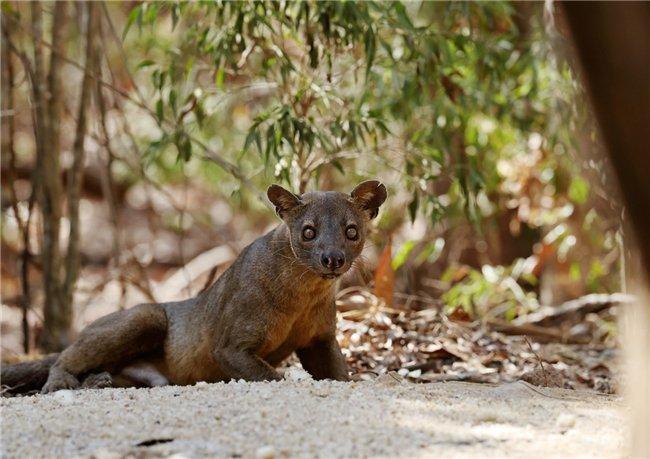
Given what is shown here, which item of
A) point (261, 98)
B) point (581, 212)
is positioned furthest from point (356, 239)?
point (261, 98)

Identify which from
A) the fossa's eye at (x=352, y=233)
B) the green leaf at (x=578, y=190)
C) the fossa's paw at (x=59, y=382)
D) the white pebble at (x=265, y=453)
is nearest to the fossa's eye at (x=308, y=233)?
the fossa's eye at (x=352, y=233)

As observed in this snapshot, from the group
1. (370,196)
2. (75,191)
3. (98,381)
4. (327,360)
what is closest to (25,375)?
(98,381)

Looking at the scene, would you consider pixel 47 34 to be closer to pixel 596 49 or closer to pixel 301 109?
pixel 301 109

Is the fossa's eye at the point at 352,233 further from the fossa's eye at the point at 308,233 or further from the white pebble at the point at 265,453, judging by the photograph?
the white pebble at the point at 265,453

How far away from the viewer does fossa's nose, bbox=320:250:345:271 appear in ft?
17.1

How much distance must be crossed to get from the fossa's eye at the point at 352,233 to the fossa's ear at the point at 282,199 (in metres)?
0.34

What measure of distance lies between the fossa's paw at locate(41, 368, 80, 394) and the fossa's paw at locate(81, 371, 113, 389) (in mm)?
56

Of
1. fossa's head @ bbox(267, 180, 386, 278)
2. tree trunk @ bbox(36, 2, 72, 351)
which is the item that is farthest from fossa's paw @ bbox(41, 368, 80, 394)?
tree trunk @ bbox(36, 2, 72, 351)

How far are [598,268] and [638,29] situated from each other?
25.1 ft

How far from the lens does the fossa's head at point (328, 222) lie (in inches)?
208

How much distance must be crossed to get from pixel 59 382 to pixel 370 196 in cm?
209

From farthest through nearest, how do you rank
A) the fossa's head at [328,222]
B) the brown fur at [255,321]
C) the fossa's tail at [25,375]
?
the fossa's tail at [25,375] → the brown fur at [255,321] → the fossa's head at [328,222]

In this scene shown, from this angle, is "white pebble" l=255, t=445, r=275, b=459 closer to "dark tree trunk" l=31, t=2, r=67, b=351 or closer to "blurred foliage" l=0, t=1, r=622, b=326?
"blurred foliage" l=0, t=1, r=622, b=326

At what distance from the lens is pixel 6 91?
344 inches
